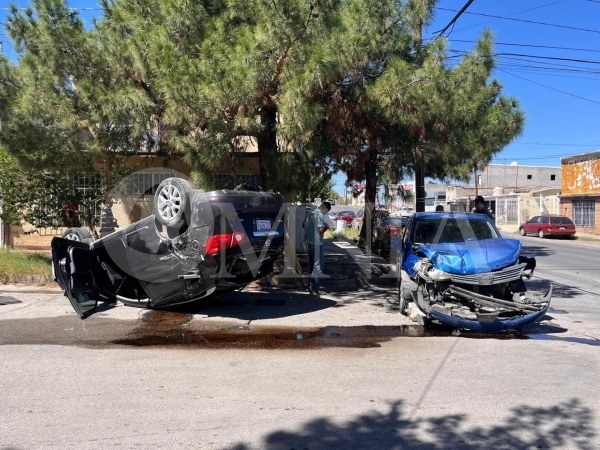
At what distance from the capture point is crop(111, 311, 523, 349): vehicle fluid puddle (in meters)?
6.97

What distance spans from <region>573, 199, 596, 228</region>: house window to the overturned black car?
31633mm

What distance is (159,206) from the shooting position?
777 centimetres

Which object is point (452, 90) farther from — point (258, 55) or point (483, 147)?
point (258, 55)

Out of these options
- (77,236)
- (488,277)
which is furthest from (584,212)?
(77,236)

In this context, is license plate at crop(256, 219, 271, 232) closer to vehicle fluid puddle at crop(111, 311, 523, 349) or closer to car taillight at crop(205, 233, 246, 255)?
car taillight at crop(205, 233, 246, 255)

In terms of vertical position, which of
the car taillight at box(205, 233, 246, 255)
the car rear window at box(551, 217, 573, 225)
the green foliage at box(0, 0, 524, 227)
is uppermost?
the green foliage at box(0, 0, 524, 227)

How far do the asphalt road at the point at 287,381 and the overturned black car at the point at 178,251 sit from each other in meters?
0.50

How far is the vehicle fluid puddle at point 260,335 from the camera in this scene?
6973 millimetres

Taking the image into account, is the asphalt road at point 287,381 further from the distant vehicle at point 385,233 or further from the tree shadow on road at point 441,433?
the distant vehicle at point 385,233

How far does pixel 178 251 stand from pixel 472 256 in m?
4.09

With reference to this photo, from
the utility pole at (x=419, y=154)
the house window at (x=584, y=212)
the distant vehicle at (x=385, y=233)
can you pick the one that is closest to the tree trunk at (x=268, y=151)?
the utility pole at (x=419, y=154)

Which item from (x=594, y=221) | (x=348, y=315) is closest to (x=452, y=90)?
(x=348, y=315)

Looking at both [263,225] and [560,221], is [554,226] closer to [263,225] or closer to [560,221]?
[560,221]

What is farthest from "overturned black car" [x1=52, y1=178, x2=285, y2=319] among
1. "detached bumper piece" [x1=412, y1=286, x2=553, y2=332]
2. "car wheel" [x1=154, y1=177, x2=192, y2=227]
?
"detached bumper piece" [x1=412, y1=286, x2=553, y2=332]
